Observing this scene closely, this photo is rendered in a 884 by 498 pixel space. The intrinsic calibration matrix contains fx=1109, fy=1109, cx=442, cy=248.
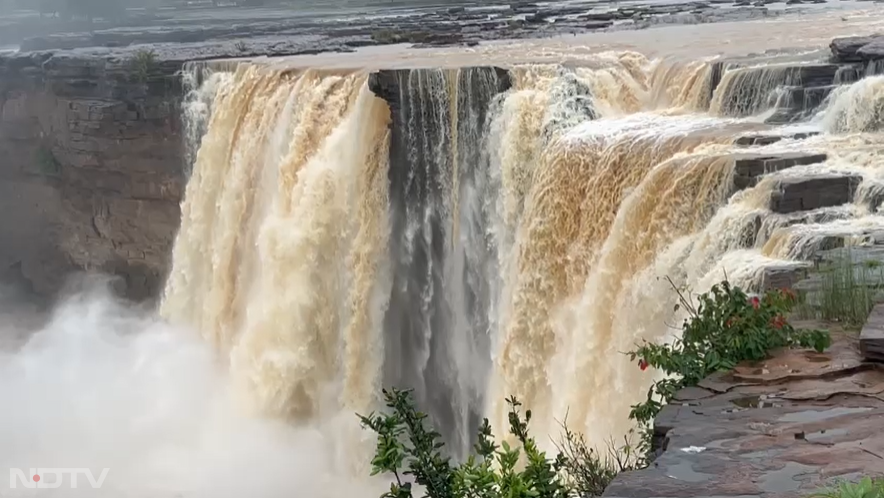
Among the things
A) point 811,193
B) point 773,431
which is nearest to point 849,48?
point 811,193

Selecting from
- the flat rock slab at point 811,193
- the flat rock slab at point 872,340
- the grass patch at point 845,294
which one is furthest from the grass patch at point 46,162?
the flat rock slab at point 872,340

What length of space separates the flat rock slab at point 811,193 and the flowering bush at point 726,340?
2067 millimetres

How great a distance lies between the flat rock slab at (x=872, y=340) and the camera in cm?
510

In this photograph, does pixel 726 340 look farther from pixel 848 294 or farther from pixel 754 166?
pixel 754 166

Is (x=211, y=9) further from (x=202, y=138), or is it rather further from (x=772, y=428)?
(x=772, y=428)

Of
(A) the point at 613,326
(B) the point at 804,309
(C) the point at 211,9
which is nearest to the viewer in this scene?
(B) the point at 804,309

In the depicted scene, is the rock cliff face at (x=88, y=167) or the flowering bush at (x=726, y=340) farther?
the rock cliff face at (x=88, y=167)

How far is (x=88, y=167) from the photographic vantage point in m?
19.0

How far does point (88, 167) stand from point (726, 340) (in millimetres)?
15625

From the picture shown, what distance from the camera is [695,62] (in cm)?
1124

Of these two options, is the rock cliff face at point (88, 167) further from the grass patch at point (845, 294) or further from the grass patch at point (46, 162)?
the grass patch at point (845, 294)

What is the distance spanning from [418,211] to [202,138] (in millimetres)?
4742

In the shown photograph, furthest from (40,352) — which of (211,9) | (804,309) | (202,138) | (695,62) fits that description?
(211,9)

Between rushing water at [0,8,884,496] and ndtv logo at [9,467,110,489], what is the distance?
0.37m
